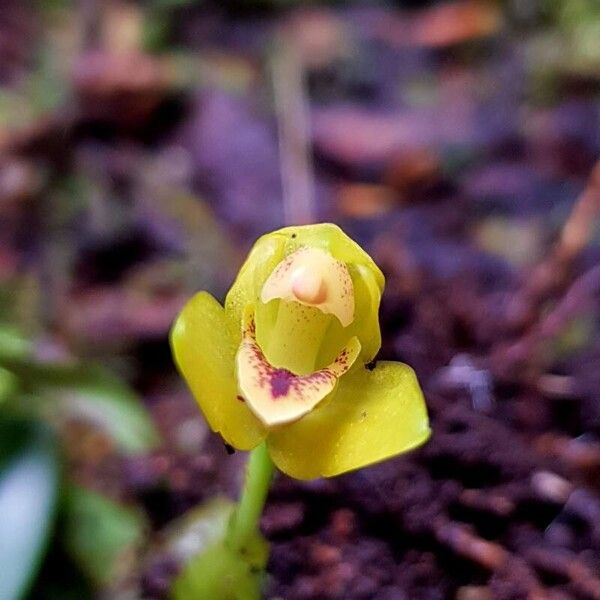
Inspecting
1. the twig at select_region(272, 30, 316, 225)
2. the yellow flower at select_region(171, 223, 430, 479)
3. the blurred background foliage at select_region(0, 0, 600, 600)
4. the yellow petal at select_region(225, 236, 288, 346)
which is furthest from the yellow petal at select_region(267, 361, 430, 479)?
the twig at select_region(272, 30, 316, 225)

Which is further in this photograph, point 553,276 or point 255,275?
point 553,276

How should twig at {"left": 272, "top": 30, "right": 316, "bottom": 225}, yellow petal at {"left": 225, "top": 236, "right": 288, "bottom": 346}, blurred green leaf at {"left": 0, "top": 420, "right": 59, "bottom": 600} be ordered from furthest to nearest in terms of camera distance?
twig at {"left": 272, "top": 30, "right": 316, "bottom": 225}
blurred green leaf at {"left": 0, "top": 420, "right": 59, "bottom": 600}
yellow petal at {"left": 225, "top": 236, "right": 288, "bottom": 346}

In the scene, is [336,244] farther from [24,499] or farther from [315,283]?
[24,499]

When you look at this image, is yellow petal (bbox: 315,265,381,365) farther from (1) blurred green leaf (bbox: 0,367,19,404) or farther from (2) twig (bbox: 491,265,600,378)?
(1) blurred green leaf (bbox: 0,367,19,404)

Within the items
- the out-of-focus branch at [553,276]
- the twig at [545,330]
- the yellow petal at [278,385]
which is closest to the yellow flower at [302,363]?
the yellow petal at [278,385]

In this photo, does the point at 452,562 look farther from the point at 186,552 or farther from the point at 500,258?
the point at 500,258

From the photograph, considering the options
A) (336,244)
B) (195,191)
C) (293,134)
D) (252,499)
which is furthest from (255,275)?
(293,134)

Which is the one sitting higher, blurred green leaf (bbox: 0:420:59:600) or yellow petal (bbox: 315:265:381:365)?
yellow petal (bbox: 315:265:381:365)

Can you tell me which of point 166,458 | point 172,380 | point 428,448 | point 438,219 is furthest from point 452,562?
point 438,219
